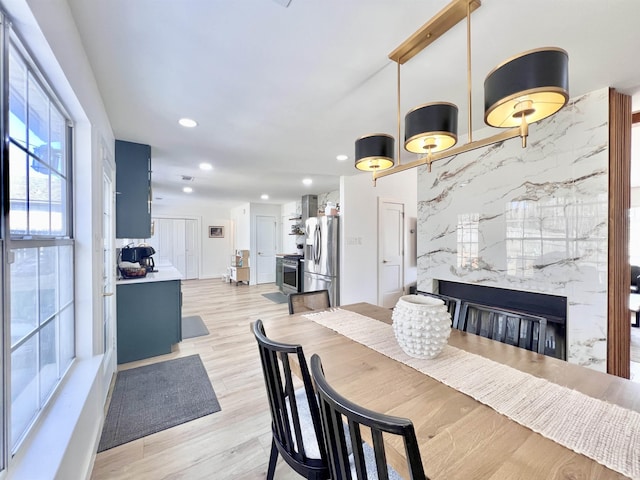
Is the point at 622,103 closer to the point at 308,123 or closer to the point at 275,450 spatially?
the point at 308,123

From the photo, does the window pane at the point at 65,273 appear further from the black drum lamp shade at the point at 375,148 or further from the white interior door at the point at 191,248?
the white interior door at the point at 191,248

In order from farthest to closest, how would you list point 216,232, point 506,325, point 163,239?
point 216,232 < point 163,239 < point 506,325

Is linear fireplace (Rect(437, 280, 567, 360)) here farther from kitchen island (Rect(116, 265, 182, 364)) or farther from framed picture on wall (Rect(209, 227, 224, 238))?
framed picture on wall (Rect(209, 227, 224, 238))

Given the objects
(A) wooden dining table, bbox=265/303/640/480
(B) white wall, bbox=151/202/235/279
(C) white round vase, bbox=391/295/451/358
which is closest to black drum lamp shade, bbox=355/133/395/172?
(C) white round vase, bbox=391/295/451/358

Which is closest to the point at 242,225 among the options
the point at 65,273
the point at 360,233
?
the point at 360,233

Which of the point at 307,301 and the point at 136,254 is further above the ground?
the point at 136,254

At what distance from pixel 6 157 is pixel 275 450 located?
1617 mm

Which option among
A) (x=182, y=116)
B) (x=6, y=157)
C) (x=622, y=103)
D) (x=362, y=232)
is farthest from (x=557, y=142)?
(x=6, y=157)

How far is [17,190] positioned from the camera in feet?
3.37

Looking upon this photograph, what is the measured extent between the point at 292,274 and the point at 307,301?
3.84 meters

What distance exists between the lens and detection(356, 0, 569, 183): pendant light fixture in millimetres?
960

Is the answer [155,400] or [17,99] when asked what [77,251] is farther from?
[155,400]

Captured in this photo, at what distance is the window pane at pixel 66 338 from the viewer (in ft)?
4.88

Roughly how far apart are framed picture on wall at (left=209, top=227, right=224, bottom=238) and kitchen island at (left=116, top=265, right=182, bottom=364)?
5.79 m
